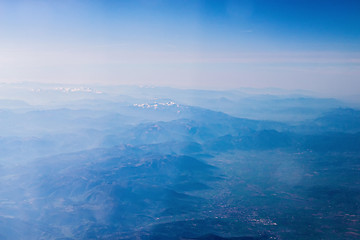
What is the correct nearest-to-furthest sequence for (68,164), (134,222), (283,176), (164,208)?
(134,222) < (164,208) < (283,176) < (68,164)

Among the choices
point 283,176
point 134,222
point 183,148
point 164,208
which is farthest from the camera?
point 183,148

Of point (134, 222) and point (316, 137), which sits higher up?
point (316, 137)

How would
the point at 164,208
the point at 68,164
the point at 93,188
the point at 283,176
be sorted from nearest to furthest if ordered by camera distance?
the point at 164,208 → the point at 93,188 → the point at 283,176 → the point at 68,164

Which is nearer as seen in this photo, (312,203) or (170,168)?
(312,203)

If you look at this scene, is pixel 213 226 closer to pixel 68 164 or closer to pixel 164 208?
pixel 164 208

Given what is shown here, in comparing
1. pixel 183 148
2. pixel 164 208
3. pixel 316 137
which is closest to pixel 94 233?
pixel 164 208

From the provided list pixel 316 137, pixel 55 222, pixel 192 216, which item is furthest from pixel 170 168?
pixel 316 137

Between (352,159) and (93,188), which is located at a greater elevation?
(352,159)

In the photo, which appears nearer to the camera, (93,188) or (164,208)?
(164,208)

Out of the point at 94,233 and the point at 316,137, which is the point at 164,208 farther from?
the point at 316,137
